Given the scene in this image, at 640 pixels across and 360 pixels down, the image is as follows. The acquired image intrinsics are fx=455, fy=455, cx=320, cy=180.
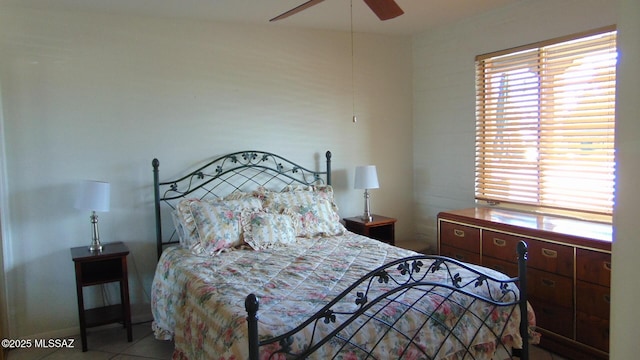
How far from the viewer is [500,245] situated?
3275 millimetres

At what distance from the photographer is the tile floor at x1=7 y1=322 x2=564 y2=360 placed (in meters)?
3.09

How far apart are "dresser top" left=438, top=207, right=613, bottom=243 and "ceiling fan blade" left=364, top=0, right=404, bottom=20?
1.71m

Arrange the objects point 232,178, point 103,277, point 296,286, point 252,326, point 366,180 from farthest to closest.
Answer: point 366,180 < point 232,178 < point 103,277 < point 296,286 < point 252,326

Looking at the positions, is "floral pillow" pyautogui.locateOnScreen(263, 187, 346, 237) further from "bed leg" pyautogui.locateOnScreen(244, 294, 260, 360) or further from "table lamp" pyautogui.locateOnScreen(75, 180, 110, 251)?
"bed leg" pyautogui.locateOnScreen(244, 294, 260, 360)

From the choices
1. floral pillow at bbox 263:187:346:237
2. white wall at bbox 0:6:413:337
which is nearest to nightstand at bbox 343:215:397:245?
white wall at bbox 0:6:413:337

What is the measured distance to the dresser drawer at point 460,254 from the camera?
3.51 m

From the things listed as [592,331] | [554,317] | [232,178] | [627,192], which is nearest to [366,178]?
[232,178]

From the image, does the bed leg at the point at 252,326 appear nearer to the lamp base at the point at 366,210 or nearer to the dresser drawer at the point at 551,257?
the dresser drawer at the point at 551,257

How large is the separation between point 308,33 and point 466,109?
162cm

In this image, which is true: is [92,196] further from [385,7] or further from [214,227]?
[385,7]

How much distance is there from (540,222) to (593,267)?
1.91 ft

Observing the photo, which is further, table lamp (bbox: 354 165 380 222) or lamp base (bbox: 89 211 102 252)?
table lamp (bbox: 354 165 380 222)

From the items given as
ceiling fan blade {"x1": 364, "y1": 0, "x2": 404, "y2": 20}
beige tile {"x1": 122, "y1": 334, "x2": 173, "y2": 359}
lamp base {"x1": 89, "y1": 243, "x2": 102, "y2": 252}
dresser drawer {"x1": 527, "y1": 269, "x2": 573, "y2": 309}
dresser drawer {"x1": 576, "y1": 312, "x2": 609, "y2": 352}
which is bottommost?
beige tile {"x1": 122, "y1": 334, "x2": 173, "y2": 359}

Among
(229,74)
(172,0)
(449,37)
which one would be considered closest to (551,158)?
(449,37)
